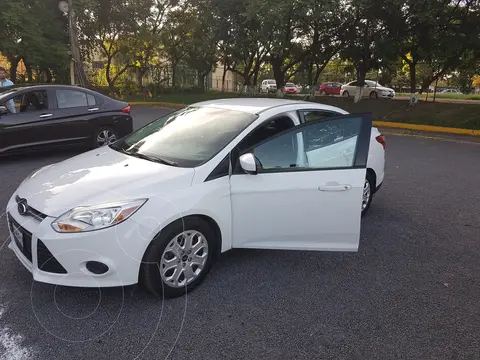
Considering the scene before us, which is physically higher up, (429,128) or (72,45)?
(72,45)

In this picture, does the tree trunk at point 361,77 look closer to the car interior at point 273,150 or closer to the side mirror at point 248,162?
the car interior at point 273,150


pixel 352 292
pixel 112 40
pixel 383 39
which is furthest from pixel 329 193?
pixel 112 40

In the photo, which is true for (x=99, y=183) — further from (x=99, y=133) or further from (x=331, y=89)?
(x=331, y=89)

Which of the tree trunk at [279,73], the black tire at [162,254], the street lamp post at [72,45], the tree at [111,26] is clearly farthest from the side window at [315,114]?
the tree at [111,26]

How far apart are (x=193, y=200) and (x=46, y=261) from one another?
108 cm

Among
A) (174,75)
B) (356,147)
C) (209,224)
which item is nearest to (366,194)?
(356,147)

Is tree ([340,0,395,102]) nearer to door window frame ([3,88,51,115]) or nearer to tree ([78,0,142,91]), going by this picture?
door window frame ([3,88,51,115])

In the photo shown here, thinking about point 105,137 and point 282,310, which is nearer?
point 282,310

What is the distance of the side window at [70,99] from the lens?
24.2 feet

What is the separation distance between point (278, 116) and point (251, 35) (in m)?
15.3

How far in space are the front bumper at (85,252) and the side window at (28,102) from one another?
200 inches

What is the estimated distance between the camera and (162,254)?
9.15 ft

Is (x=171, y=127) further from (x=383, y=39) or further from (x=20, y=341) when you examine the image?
(x=383, y=39)

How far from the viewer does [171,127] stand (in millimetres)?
3871
